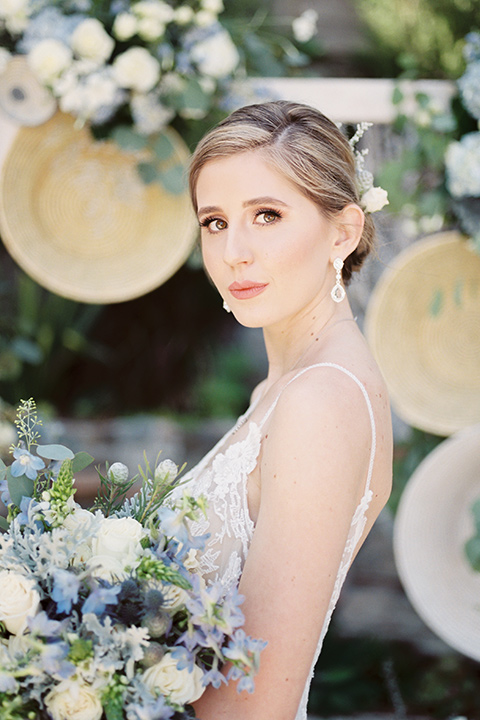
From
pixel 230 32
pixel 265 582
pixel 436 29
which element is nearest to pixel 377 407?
pixel 265 582

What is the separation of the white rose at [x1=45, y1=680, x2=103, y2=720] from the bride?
261mm

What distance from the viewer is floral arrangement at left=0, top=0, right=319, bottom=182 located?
281 cm

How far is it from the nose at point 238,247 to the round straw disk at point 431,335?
183 centimetres

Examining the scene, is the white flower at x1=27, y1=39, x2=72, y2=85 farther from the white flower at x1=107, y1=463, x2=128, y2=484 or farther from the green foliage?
the white flower at x1=107, y1=463, x2=128, y2=484

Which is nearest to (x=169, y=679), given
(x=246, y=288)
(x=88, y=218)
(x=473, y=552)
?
(x=246, y=288)

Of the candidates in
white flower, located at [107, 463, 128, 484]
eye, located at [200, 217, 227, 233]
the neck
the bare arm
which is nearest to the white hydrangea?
the neck

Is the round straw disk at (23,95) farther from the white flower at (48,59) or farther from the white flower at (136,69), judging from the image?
the white flower at (136,69)

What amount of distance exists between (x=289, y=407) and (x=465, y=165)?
2.04 meters

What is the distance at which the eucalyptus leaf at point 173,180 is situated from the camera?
2980 millimetres

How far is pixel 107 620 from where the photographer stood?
104 centimetres

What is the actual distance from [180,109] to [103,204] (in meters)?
0.49

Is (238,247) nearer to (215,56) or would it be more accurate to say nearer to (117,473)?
(117,473)

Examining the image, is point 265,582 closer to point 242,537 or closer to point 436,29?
point 242,537

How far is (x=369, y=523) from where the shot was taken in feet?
5.18
